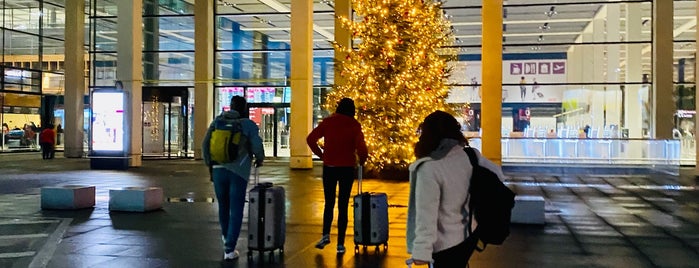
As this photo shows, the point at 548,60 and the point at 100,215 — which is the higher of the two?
the point at 548,60

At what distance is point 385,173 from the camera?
19.2 m

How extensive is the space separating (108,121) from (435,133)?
21.5m

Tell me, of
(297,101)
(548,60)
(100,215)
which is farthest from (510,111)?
(100,215)

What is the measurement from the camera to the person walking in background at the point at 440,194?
3.83 m

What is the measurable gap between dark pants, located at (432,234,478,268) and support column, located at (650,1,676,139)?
25024mm

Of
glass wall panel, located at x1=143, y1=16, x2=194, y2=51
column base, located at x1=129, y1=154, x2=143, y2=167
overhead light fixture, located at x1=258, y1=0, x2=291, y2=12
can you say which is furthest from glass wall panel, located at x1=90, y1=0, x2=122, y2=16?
column base, located at x1=129, y1=154, x2=143, y2=167

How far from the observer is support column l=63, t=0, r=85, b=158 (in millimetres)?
31562

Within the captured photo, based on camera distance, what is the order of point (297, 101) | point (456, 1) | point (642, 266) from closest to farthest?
1. point (642, 266)
2. point (297, 101)
3. point (456, 1)

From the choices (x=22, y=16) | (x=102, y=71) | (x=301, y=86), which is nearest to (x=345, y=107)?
(x=301, y=86)

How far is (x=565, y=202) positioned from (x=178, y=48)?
22419 mm

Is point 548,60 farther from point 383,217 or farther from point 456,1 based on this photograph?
point 383,217

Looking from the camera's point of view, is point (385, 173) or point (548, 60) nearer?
point (385, 173)

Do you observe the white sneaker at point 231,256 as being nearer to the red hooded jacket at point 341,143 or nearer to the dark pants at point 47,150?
the red hooded jacket at point 341,143

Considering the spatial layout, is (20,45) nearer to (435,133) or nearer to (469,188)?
(435,133)
